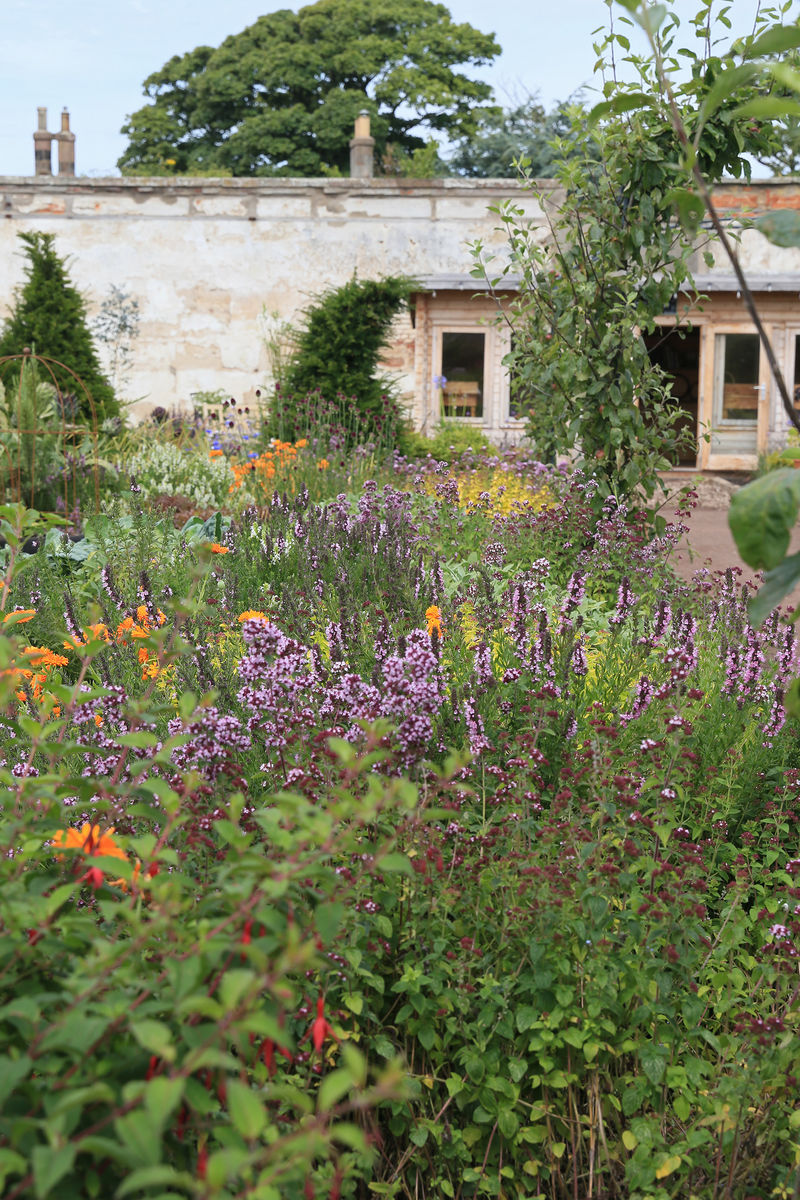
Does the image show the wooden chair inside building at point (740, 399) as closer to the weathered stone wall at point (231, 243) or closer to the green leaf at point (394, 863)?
the weathered stone wall at point (231, 243)

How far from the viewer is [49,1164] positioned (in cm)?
94

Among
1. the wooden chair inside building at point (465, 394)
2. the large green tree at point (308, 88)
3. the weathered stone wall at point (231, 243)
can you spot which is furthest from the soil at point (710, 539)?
the large green tree at point (308, 88)

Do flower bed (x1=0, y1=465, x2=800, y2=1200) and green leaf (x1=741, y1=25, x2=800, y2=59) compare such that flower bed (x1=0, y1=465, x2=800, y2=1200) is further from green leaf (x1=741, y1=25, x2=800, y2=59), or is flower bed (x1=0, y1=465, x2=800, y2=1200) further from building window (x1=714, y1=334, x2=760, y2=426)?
building window (x1=714, y1=334, x2=760, y2=426)

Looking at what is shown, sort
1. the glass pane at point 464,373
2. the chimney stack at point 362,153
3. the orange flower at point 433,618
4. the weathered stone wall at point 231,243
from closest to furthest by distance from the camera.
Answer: the orange flower at point 433,618 < the glass pane at point 464,373 < the weathered stone wall at point 231,243 < the chimney stack at point 362,153

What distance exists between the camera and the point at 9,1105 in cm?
117

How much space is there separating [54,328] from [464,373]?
6028 millimetres

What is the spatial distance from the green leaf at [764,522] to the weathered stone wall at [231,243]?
14.4 meters

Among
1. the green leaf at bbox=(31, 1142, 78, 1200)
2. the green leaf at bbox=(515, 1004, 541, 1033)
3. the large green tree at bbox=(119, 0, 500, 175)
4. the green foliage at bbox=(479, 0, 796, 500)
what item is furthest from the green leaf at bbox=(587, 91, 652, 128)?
the large green tree at bbox=(119, 0, 500, 175)

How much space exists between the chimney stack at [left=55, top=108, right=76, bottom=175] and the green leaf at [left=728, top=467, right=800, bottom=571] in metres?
26.0

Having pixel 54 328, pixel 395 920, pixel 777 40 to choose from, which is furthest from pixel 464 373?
pixel 777 40

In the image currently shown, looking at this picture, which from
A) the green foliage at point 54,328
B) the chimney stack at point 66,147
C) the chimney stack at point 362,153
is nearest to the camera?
the green foliage at point 54,328

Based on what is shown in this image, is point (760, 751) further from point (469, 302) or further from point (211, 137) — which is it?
point (211, 137)

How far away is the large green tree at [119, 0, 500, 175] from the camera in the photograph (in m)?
31.2

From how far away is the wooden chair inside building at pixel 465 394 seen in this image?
15359 millimetres
